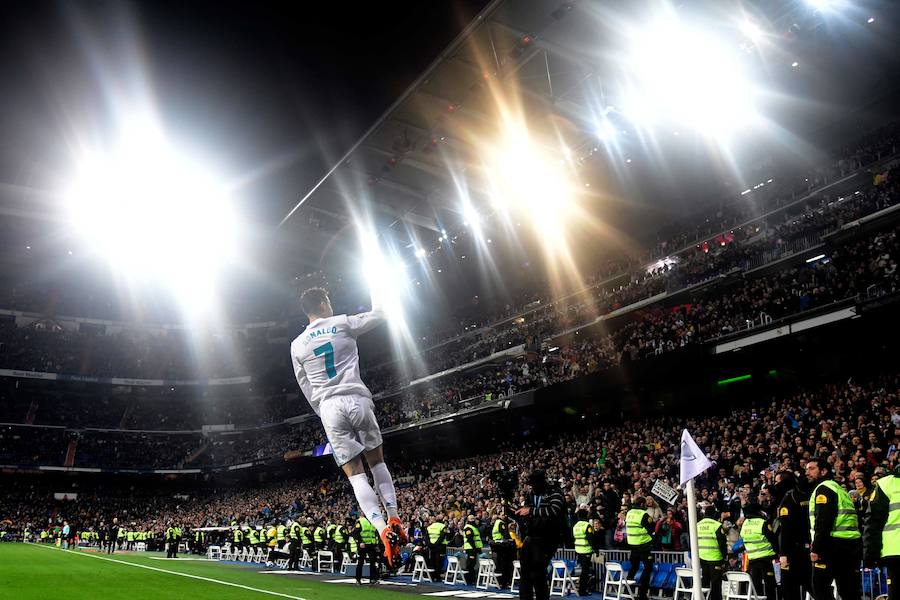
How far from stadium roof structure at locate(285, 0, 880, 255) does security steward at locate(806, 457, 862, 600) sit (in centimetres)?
922

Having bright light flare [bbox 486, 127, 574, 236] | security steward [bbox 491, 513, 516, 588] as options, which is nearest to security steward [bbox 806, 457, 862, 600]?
security steward [bbox 491, 513, 516, 588]

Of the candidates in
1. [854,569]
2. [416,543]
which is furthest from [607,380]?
[854,569]

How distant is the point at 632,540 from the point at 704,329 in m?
14.2

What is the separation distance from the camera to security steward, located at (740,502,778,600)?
10.4 meters

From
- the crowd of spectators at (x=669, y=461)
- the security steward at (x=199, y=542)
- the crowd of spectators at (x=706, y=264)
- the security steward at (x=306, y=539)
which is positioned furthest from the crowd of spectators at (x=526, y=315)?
the security steward at (x=306, y=539)

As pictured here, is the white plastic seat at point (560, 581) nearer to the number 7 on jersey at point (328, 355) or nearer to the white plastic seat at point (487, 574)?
the white plastic seat at point (487, 574)

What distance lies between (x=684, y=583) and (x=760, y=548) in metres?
2.83

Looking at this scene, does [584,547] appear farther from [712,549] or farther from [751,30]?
[751,30]

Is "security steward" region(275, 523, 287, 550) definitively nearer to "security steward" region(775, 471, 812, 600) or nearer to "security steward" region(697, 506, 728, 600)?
"security steward" region(697, 506, 728, 600)

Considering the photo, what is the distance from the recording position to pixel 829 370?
22.7 m

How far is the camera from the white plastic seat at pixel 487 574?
16.1 metres

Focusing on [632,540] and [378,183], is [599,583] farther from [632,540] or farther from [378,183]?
[378,183]

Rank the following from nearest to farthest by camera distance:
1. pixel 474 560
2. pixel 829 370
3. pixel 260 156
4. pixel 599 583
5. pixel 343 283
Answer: pixel 343 283 → pixel 260 156 → pixel 599 583 → pixel 474 560 → pixel 829 370

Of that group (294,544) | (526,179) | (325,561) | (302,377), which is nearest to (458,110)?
(526,179)
